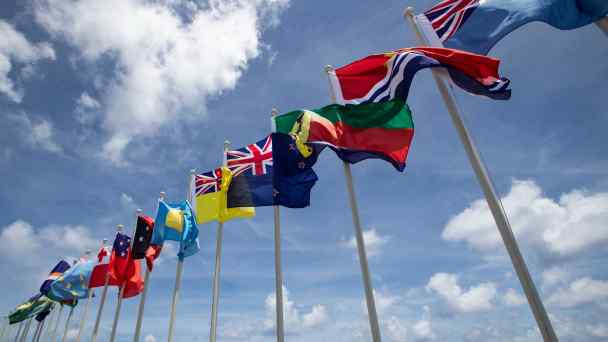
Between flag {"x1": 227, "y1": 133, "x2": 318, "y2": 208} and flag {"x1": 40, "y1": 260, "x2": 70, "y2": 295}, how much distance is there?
26700 millimetres

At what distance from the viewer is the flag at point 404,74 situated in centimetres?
960

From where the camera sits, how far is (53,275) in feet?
111

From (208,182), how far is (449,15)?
14.1 metres

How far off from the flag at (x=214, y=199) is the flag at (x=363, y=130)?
270 inches

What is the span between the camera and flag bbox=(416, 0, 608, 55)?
8.34m

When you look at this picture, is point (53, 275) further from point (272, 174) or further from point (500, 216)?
point (500, 216)

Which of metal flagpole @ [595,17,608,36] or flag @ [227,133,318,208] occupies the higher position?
flag @ [227,133,318,208]

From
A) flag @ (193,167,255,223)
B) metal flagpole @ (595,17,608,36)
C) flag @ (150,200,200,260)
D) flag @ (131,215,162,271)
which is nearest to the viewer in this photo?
metal flagpole @ (595,17,608,36)

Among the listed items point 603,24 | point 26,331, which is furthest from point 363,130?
point 26,331

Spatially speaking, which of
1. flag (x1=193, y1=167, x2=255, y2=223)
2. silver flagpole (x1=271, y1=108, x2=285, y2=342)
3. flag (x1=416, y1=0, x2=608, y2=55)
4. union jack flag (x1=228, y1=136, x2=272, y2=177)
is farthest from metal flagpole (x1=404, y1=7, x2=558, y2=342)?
flag (x1=193, y1=167, x2=255, y2=223)

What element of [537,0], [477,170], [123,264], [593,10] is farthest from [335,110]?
[123,264]

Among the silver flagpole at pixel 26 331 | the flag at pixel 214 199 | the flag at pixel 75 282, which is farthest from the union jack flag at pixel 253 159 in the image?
the silver flagpole at pixel 26 331

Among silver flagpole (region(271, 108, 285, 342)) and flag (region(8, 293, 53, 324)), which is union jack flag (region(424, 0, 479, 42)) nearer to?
silver flagpole (region(271, 108, 285, 342))

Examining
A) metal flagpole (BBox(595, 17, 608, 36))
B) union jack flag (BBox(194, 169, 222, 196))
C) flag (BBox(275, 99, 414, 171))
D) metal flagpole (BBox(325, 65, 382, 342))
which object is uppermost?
union jack flag (BBox(194, 169, 222, 196))
